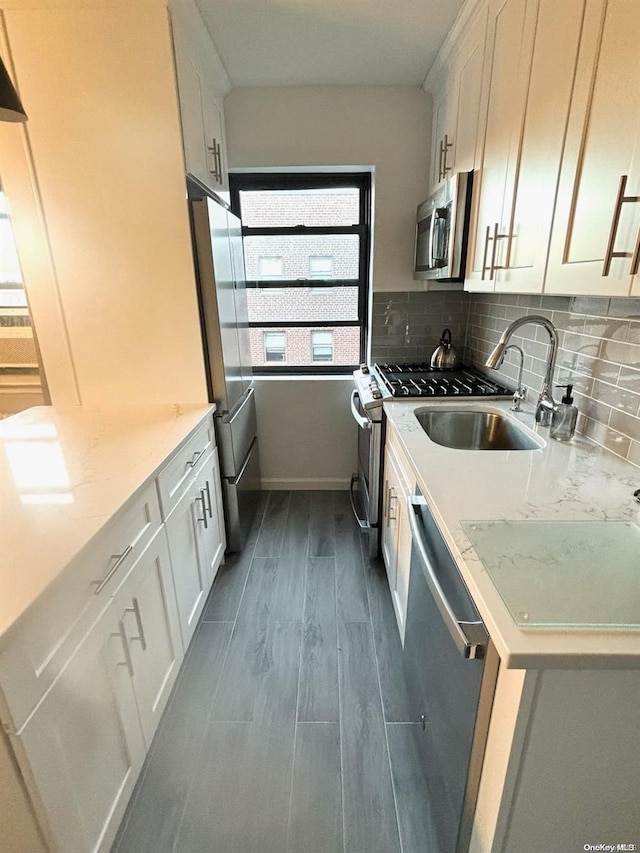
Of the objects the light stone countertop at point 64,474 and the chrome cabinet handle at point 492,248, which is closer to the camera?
the light stone countertop at point 64,474

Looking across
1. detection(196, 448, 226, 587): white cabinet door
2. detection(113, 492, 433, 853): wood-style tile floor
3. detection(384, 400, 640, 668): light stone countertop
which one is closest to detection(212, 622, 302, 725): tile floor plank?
detection(113, 492, 433, 853): wood-style tile floor

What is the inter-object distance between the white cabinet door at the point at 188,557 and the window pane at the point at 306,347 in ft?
4.71

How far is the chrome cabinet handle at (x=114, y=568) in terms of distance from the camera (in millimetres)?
1062

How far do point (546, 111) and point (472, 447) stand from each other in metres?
1.22

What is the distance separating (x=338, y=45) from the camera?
2023 mm

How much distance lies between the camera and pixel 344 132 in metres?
2.51

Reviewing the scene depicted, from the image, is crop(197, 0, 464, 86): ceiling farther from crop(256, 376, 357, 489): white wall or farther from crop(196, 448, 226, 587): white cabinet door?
crop(196, 448, 226, 587): white cabinet door

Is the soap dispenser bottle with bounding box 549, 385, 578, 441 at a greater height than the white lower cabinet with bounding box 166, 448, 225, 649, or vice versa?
the soap dispenser bottle with bounding box 549, 385, 578, 441

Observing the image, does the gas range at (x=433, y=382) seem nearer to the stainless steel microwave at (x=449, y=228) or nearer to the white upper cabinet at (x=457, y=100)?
the stainless steel microwave at (x=449, y=228)

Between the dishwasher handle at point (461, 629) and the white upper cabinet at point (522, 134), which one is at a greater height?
the white upper cabinet at point (522, 134)

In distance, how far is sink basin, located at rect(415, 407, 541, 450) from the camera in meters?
1.82

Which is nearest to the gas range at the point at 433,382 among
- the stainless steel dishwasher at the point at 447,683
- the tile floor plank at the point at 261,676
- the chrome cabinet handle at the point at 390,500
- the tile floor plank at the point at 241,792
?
the chrome cabinet handle at the point at 390,500

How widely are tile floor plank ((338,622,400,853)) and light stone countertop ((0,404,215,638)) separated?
1.11m

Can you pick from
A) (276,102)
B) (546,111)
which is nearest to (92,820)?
(546,111)
